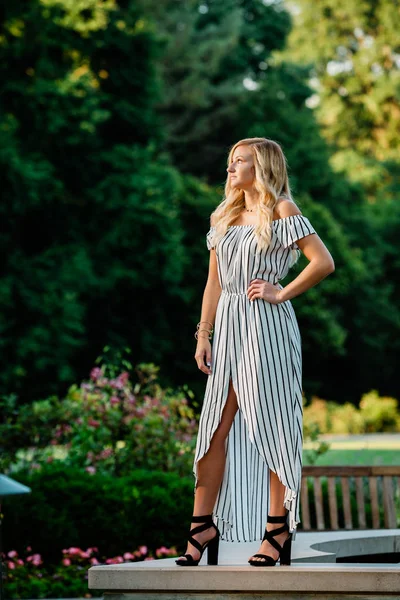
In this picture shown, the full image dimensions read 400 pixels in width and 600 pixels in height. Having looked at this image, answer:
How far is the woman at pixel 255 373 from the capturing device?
465 centimetres

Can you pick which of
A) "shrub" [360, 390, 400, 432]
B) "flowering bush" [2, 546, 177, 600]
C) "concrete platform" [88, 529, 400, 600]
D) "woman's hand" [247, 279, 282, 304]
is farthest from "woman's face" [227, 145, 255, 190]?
"shrub" [360, 390, 400, 432]

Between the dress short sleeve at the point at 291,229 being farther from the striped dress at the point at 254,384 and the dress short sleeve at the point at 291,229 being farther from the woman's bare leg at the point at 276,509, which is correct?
the woman's bare leg at the point at 276,509

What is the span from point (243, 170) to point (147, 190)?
63.1 ft

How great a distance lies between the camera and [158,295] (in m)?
26.7

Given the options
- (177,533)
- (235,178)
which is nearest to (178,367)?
(177,533)

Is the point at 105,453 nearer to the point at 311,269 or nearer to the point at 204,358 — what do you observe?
the point at 204,358

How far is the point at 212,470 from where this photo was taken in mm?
4750

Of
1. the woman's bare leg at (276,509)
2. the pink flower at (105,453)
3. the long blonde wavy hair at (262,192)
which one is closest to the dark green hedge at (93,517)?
the pink flower at (105,453)

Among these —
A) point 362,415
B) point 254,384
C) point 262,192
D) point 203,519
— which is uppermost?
point 362,415

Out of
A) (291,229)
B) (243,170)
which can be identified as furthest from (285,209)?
(243,170)

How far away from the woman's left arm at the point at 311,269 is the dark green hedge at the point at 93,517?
13.9ft

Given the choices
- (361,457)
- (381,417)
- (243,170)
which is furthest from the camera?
(381,417)

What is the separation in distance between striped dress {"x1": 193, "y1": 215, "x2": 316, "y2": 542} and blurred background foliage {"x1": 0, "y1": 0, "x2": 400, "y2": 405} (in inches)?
658

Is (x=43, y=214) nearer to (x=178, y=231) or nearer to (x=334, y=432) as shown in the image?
(x=178, y=231)
